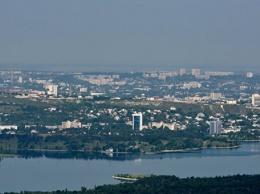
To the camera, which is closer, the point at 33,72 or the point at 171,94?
the point at 171,94

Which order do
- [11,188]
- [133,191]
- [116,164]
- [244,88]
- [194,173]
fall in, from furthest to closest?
[244,88], [116,164], [194,173], [11,188], [133,191]

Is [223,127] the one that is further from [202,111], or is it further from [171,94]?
[171,94]

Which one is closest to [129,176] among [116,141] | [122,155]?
[122,155]

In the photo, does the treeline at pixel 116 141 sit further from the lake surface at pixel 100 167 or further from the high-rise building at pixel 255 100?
the high-rise building at pixel 255 100

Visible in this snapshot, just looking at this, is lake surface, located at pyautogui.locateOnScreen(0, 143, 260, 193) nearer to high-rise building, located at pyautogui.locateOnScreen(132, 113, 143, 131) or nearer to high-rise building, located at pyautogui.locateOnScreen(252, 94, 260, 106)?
high-rise building, located at pyautogui.locateOnScreen(132, 113, 143, 131)

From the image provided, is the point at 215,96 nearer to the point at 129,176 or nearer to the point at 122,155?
the point at 122,155

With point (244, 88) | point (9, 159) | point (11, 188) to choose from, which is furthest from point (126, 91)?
point (11, 188)
